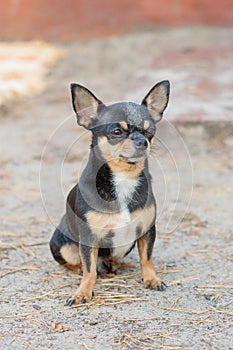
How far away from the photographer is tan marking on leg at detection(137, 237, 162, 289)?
3.80 m

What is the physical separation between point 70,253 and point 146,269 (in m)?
0.46

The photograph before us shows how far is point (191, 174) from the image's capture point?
607 centimetres

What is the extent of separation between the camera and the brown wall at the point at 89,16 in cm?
1080

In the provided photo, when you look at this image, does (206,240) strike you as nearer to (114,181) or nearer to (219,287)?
(219,287)

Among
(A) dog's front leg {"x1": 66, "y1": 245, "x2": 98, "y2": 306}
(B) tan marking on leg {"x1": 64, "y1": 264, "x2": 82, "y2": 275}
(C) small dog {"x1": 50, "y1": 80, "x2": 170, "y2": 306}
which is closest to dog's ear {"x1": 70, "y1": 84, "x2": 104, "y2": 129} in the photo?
(C) small dog {"x1": 50, "y1": 80, "x2": 170, "y2": 306}

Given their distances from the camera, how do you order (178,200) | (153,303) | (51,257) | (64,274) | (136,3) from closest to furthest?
(153,303) < (64,274) < (51,257) < (178,200) < (136,3)

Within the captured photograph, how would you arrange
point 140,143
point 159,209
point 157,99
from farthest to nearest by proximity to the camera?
1. point 159,209
2. point 157,99
3. point 140,143

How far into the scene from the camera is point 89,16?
36.2 feet

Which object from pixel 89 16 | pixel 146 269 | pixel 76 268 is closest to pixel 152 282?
pixel 146 269

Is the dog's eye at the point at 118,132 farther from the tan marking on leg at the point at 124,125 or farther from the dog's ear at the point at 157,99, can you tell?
the dog's ear at the point at 157,99

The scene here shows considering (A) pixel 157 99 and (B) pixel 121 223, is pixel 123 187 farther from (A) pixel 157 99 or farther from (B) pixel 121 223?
(A) pixel 157 99

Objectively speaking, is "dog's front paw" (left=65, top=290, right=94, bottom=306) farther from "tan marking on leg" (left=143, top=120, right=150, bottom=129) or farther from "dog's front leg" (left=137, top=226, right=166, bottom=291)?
"tan marking on leg" (left=143, top=120, right=150, bottom=129)

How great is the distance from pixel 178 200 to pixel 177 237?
795mm

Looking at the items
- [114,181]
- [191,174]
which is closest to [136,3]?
[191,174]
